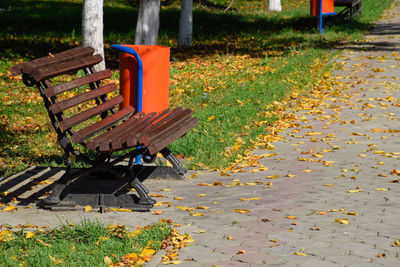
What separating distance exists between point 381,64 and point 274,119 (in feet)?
18.4

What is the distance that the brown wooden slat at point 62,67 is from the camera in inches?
210

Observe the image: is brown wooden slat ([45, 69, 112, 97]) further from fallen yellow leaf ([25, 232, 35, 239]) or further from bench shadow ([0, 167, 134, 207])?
fallen yellow leaf ([25, 232, 35, 239])

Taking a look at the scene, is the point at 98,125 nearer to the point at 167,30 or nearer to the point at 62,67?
the point at 62,67

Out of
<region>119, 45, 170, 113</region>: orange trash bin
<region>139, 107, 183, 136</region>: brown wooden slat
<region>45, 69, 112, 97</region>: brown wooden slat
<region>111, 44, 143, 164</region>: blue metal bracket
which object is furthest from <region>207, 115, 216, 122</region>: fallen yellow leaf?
<region>45, 69, 112, 97</region>: brown wooden slat

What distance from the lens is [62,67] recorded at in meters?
5.80

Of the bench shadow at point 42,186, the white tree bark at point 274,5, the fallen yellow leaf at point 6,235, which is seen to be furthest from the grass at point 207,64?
the fallen yellow leaf at point 6,235

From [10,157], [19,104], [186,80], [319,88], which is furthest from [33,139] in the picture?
[319,88]

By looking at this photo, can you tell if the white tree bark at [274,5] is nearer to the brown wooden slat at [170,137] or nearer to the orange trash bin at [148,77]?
the orange trash bin at [148,77]

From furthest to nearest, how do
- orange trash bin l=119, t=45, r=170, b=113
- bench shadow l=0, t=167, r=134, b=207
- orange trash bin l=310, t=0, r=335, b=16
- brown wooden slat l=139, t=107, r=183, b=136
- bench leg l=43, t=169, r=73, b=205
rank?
orange trash bin l=310, t=0, r=335, b=16, orange trash bin l=119, t=45, r=170, b=113, bench shadow l=0, t=167, r=134, b=207, brown wooden slat l=139, t=107, r=183, b=136, bench leg l=43, t=169, r=73, b=205

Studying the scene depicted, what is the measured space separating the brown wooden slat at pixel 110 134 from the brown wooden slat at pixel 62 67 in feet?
2.19

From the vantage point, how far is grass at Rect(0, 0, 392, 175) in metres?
7.95

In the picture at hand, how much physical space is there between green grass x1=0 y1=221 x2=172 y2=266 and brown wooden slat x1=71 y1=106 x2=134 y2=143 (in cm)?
84

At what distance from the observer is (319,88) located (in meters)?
11.5

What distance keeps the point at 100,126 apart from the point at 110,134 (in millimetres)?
327
